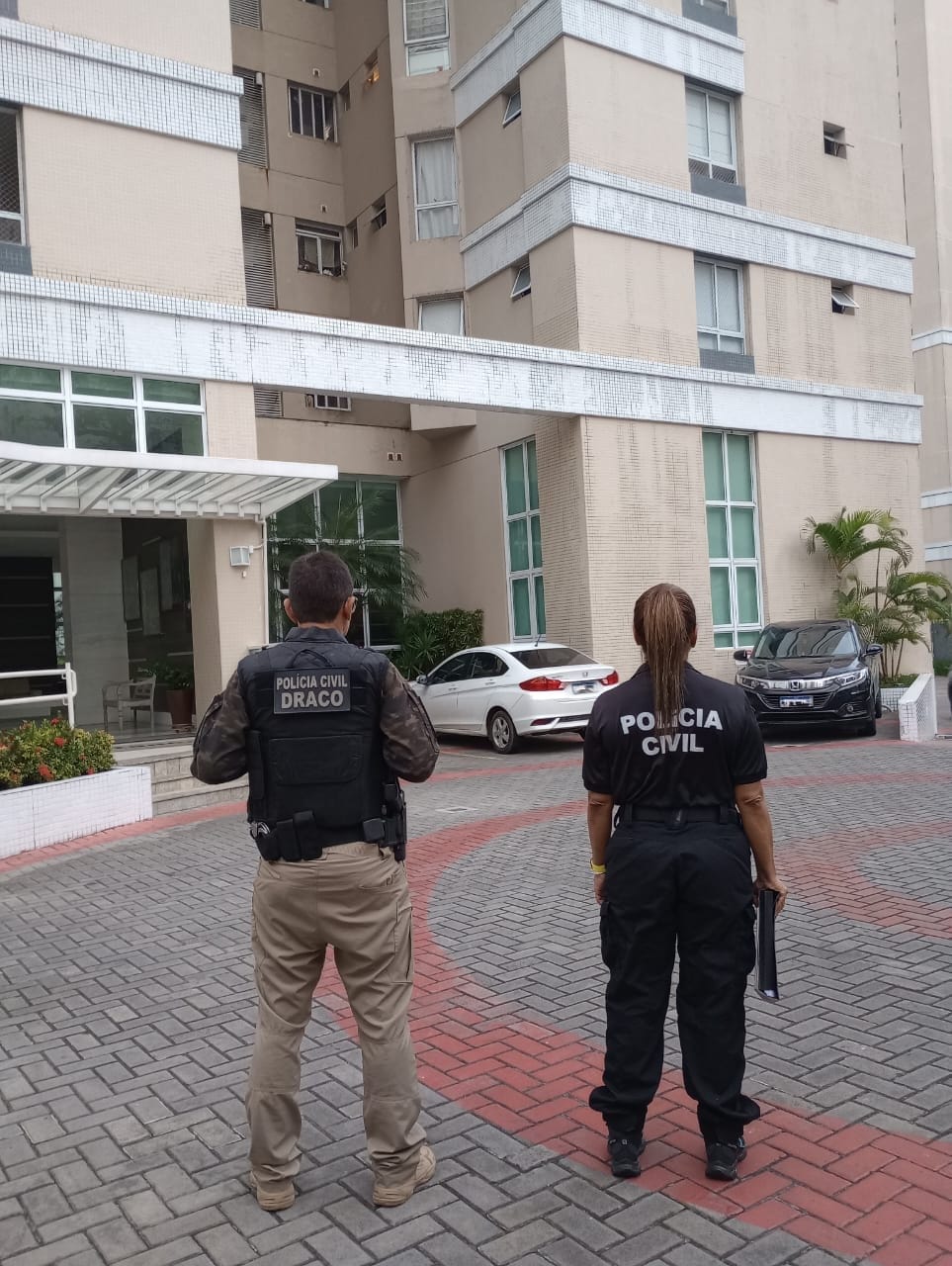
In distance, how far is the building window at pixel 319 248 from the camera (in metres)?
24.1

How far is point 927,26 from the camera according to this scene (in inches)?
1183

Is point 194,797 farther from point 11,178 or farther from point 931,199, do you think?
point 931,199

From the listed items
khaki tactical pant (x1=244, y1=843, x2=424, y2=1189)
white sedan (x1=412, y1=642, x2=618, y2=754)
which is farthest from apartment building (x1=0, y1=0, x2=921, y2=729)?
khaki tactical pant (x1=244, y1=843, x2=424, y2=1189)

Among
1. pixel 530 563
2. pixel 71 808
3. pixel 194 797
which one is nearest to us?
pixel 71 808

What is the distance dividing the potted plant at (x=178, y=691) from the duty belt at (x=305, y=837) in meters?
13.0

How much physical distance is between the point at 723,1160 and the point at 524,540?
16.5 metres

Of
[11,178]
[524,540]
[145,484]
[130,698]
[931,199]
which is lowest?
[130,698]

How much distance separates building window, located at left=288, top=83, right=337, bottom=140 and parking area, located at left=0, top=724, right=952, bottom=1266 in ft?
68.5

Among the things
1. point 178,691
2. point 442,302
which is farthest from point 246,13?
point 178,691

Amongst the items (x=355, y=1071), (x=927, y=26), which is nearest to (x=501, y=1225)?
(x=355, y=1071)

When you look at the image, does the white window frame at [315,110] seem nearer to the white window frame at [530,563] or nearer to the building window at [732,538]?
the white window frame at [530,563]

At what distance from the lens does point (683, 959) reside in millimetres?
3359

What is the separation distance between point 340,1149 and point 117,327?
12.3m

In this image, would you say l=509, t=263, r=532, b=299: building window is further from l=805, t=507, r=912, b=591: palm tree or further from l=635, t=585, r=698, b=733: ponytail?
l=635, t=585, r=698, b=733: ponytail
